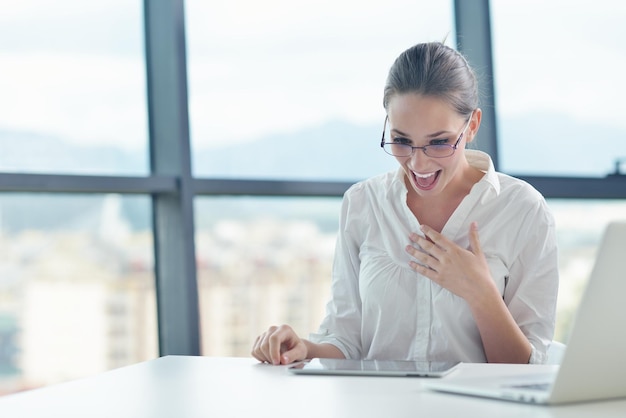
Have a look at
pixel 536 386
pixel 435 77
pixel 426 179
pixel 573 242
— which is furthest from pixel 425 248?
pixel 573 242

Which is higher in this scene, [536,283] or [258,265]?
[536,283]

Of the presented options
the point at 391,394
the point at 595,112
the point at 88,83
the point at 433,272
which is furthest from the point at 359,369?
the point at 595,112

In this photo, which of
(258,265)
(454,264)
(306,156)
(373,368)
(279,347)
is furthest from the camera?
(306,156)

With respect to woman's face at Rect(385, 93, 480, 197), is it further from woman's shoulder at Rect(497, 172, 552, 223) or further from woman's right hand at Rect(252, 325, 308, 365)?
woman's right hand at Rect(252, 325, 308, 365)

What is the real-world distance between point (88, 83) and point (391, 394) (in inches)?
73.1

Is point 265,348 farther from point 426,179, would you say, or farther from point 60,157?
point 60,157

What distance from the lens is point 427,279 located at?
2084mm

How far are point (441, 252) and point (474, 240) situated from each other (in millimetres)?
79

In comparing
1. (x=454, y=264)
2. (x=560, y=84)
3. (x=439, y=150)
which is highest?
(x=560, y=84)

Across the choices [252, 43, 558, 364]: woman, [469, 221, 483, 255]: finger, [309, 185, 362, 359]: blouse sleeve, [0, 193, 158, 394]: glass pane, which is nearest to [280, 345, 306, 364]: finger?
[252, 43, 558, 364]: woman

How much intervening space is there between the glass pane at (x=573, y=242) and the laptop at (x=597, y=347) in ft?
7.46

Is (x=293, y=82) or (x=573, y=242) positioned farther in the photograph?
(x=573, y=242)

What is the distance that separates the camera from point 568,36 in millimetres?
3566

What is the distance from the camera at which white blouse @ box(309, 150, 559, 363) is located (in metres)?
2.02
